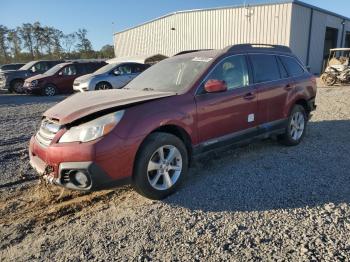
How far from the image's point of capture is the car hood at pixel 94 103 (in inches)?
146

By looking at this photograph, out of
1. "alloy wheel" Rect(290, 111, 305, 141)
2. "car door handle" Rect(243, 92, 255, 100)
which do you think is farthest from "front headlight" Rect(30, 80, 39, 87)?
"car door handle" Rect(243, 92, 255, 100)

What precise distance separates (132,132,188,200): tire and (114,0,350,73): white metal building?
2124 centimetres

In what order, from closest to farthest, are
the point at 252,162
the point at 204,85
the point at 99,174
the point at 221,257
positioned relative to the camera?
1. the point at 221,257
2. the point at 99,174
3. the point at 204,85
4. the point at 252,162

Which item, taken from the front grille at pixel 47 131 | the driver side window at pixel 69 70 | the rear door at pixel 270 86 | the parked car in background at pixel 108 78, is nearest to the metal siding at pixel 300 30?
the parked car in background at pixel 108 78

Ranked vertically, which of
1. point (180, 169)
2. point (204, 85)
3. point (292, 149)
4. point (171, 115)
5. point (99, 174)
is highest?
point (204, 85)

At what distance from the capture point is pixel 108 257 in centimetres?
297

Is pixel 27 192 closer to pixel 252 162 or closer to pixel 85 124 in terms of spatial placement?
pixel 85 124

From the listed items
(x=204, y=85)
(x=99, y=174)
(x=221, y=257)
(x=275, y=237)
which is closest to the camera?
(x=221, y=257)

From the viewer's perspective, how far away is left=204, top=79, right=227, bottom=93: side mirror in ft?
14.2

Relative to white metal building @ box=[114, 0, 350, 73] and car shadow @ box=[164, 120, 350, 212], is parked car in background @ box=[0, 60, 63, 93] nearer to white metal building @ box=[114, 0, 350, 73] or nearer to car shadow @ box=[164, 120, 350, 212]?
white metal building @ box=[114, 0, 350, 73]

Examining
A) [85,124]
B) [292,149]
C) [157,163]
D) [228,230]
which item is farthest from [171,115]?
[292,149]

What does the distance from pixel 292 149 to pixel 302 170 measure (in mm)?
1173

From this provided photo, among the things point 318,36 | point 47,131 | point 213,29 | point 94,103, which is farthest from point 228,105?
point 318,36

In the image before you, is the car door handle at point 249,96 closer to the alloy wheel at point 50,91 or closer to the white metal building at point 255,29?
the alloy wheel at point 50,91
